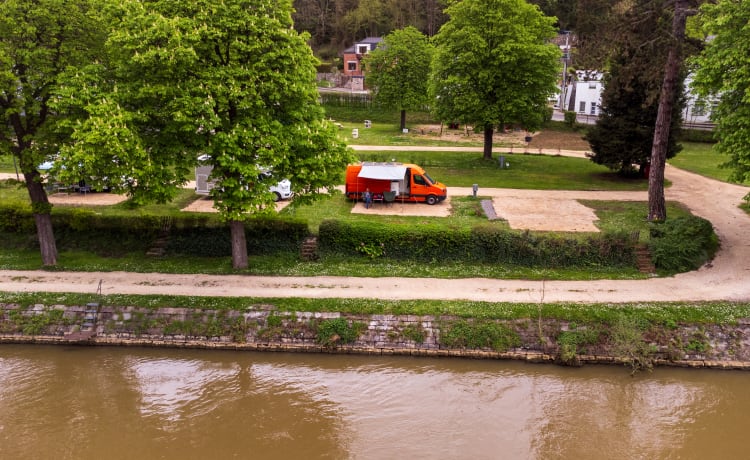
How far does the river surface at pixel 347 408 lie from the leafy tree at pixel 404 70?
36.8m

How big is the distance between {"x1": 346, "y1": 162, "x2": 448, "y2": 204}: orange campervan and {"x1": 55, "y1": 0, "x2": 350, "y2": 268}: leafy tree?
28.2 ft

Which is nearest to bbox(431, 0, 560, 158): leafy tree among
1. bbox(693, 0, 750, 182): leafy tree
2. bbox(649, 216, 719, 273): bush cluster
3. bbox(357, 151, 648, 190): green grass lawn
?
bbox(357, 151, 648, 190): green grass lawn

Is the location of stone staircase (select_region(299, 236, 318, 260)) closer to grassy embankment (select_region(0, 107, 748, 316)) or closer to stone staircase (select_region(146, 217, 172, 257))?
grassy embankment (select_region(0, 107, 748, 316))

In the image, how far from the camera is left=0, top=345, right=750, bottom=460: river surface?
41.9ft

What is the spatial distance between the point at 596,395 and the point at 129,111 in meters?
15.3

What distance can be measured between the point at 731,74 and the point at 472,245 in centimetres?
1013

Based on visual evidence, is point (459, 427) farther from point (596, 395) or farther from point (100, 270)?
point (100, 270)

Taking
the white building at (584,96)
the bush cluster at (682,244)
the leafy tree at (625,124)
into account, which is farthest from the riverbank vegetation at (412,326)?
the white building at (584,96)

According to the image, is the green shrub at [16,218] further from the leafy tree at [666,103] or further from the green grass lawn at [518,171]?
the leafy tree at [666,103]

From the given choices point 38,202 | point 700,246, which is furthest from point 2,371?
point 700,246

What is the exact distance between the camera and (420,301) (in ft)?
57.8

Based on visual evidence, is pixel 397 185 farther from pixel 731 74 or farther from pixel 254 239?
A: pixel 731 74

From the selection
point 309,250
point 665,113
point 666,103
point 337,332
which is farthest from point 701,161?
point 337,332

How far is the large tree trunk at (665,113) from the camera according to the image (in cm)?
2183
